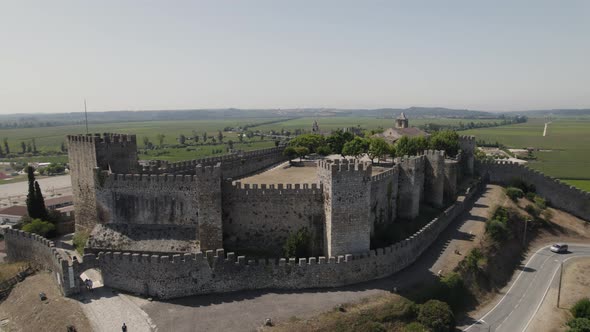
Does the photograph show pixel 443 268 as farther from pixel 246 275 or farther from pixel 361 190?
pixel 246 275

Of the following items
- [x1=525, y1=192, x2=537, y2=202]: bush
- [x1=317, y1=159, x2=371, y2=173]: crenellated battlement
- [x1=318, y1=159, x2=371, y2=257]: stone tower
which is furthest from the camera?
[x1=525, y1=192, x2=537, y2=202]: bush

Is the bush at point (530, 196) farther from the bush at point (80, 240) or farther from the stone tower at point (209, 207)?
the bush at point (80, 240)

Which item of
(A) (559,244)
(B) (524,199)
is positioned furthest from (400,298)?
(B) (524,199)

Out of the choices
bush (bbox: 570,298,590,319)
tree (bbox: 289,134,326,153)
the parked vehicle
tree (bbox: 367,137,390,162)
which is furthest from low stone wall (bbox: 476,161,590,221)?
tree (bbox: 289,134,326,153)

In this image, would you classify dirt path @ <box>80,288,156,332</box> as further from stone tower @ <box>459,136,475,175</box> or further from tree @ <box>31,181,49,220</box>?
stone tower @ <box>459,136,475,175</box>

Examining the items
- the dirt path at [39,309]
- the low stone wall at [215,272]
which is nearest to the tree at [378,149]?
the low stone wall at [215,272]
